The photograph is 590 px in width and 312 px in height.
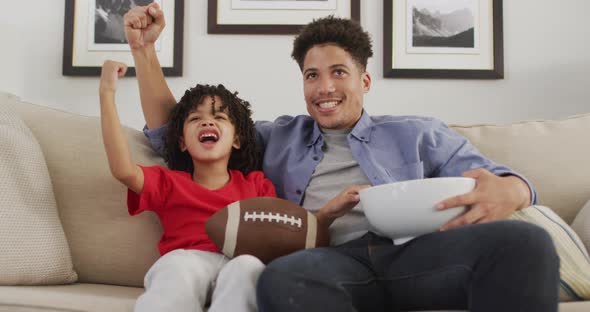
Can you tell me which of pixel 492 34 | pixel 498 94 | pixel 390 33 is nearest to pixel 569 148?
pixel 498 94

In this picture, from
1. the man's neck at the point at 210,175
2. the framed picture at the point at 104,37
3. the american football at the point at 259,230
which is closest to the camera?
the american football at the point at 259,230

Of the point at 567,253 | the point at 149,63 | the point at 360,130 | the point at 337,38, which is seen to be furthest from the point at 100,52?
the point at 567,253

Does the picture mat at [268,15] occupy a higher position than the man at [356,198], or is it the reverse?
the picture mat at [268,15]

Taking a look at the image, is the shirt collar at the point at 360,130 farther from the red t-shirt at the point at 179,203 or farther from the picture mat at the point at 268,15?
the picture mat at the point at 268,15

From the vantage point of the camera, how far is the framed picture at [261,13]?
2.13m

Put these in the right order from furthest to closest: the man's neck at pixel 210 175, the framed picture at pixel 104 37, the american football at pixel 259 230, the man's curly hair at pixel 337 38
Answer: the framed picture at pixel 104 37 → the man's curly hair at pixel 337 38 → the man's neck at pixel 210 175 → the american football at pixel 259 230

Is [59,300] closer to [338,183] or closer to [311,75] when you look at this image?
[338,183]

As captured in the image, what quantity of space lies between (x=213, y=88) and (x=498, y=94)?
114 cm

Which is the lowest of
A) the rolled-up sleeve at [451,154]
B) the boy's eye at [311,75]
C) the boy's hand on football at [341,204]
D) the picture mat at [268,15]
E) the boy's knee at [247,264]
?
the boy's knee at [247,264]

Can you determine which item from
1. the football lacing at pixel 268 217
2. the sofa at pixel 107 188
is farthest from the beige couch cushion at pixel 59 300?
the football lacing at pixel 268 217

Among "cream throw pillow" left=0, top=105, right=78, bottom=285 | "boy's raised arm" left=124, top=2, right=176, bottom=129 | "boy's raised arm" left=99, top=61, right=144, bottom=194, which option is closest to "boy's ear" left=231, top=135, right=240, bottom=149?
"boy's raised arm" left=124, top=2, right=176, bottom=129

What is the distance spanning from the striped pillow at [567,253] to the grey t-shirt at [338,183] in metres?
0.38

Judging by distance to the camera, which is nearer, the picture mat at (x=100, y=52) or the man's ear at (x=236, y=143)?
the man's ear at (x=236, y=143)

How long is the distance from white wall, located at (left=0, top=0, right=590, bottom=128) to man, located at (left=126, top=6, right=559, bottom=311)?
0.43 m
